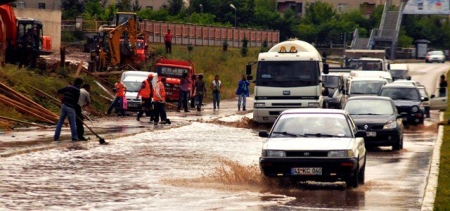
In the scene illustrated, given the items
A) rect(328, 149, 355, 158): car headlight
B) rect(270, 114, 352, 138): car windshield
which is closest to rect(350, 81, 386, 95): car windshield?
rect(270, 114, 352, 138): car windshield

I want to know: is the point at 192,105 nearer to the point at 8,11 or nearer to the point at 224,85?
the point at 8,11

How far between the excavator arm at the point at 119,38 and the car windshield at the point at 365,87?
16.6 metres

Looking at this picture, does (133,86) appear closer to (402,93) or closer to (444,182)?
(402,93)

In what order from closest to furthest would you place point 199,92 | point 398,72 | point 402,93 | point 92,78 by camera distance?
point 402,93 → point 92,78 → point 199,92 → point 398,72

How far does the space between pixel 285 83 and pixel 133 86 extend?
407 inches

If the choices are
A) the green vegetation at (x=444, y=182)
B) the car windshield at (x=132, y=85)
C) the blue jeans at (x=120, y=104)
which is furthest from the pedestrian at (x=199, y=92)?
the green vegetation at (x=444, y=182)

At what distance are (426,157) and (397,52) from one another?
10264 centimetres

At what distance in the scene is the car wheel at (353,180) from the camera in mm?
19125

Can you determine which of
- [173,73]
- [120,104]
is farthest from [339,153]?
[173,73]

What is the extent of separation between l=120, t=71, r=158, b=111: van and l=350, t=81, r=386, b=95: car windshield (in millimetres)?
8195

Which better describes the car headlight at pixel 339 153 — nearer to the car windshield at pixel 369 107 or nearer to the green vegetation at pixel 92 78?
the car windshield at pixel 369 107

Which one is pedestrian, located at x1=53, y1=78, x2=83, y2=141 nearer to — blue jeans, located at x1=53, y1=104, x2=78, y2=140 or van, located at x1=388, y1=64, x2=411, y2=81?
blue jeans, located at x1=53, y1=104, x2=78, y2=140

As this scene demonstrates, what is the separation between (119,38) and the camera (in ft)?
200

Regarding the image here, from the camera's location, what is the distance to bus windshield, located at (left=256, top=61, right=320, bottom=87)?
3894cm
